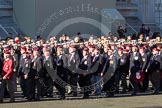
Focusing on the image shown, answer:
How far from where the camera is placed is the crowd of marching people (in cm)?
1972

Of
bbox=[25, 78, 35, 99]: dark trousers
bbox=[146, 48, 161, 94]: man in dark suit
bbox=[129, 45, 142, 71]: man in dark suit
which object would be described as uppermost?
bbox=[129, 45, 142, 71]: man in dark suit

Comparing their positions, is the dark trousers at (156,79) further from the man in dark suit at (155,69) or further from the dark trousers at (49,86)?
the dark trousers at (49,86)

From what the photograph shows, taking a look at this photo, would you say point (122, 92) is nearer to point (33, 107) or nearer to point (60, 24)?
point (33, 107)

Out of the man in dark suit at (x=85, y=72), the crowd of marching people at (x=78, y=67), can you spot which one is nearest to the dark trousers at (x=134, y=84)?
the crowd of marching people at (x=78, y=67)

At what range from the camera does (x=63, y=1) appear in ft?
114

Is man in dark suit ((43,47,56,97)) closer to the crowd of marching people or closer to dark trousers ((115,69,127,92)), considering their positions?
the crowd of marching people

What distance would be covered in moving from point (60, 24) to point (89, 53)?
32.8ft

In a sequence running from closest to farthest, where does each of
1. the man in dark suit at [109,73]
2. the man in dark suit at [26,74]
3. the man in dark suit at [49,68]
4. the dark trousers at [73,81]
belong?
the man in dark suit at [26,74] → the man in dark suit at [49,68] → the dark trousers at [73,81] → the man in dark suit at [109,73]

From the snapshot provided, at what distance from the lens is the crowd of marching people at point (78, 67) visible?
19.7 meters

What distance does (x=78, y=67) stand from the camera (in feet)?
68.0

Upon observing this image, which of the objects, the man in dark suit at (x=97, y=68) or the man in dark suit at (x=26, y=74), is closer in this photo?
the man in dark suit at (x=26, y=74)

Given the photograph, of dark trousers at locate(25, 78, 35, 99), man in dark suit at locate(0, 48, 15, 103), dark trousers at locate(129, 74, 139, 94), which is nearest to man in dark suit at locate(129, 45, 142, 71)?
dark trousers at locate(129, 74, 139, 94)

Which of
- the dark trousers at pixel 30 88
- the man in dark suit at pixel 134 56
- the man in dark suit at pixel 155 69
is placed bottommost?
the dark trousers at pixel 30 88

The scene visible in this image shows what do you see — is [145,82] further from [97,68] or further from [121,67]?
[97,68]
